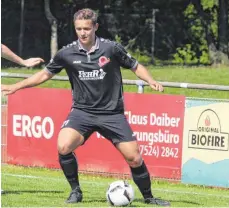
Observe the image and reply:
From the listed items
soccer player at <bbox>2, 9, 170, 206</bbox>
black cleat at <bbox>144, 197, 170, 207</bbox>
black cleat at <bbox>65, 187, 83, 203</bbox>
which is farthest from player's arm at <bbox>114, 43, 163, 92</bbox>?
black cleat at <bbox>65, 187, 83, 203</bbox>

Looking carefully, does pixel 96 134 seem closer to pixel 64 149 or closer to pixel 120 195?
pixel 64 149

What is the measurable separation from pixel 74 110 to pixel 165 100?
3.21m

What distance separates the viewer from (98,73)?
8648mm

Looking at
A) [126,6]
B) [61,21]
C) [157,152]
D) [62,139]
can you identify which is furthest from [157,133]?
[126,6]

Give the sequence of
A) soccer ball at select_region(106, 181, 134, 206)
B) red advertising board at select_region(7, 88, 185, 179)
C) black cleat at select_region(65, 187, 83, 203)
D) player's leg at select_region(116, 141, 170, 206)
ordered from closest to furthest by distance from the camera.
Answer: soccer ball at select_region(106, 181, 134, 206) → player's leg at select_region(116, 141, 170, 206) → black cleat at select_region(65, 187, 83, 203) → red advertising board at select_region(7, 88, 185, 179)

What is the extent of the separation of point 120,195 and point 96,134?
3951 millimetres

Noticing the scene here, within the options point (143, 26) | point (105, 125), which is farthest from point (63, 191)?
point (143, 26)

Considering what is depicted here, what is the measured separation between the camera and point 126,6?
38.2 m

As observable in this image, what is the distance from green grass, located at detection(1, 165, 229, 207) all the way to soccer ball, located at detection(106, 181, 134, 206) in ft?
0.51

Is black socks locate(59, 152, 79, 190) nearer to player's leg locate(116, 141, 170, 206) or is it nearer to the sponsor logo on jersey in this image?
player's leg locate(116, 141, 170, 206)

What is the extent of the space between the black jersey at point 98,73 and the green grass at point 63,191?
1.08 m

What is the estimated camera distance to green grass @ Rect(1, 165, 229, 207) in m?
9.03

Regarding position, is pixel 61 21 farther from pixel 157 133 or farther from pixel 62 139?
pixel 62 139

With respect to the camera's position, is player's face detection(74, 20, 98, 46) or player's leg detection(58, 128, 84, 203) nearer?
player's face detection(74, 20, 98, 46)
